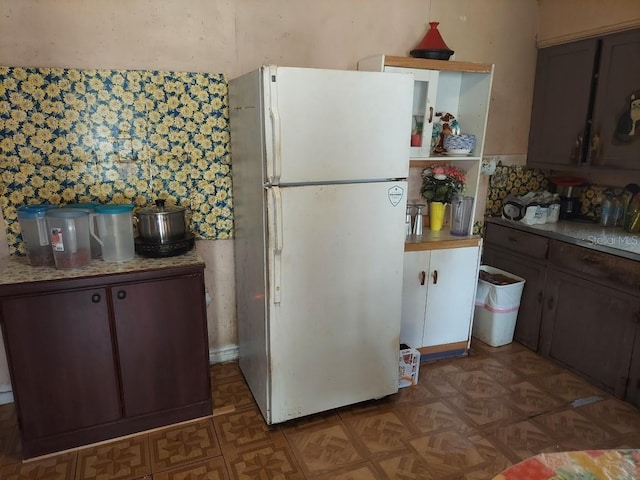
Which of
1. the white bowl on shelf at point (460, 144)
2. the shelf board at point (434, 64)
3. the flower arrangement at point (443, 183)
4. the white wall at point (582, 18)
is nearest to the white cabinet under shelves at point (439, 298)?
the flower arrangement at point (443, 183)

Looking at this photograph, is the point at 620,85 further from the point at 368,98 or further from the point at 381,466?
the point at 381,466

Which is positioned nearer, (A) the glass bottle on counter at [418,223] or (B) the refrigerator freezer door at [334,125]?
(B) the refrigerator freezer door at [334,125]

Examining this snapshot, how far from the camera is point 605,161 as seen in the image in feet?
9.48

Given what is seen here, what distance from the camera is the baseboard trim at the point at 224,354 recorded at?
2934mm

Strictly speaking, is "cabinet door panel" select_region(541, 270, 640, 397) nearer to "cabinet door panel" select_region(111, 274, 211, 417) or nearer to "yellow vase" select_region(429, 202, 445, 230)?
"yellow vase" select_region(429, 202, 445, 230)

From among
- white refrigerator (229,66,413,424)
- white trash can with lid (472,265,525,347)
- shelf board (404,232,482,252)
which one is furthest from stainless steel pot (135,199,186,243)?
white trash can with lid (472,265,525,347)

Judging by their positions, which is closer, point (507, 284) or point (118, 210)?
point (118, 210)

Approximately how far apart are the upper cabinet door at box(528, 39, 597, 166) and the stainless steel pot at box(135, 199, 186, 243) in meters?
2.62

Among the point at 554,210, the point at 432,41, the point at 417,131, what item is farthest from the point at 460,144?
the point at 554,210

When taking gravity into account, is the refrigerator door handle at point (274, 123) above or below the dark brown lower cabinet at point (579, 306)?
above

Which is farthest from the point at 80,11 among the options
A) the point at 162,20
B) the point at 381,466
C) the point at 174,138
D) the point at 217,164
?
the point at 381,466

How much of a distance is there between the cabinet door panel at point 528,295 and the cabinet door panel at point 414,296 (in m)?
0.83

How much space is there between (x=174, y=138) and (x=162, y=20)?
2.01ft

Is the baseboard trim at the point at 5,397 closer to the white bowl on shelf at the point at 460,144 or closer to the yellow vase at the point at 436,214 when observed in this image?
the yellow vase at the point at 436,214
